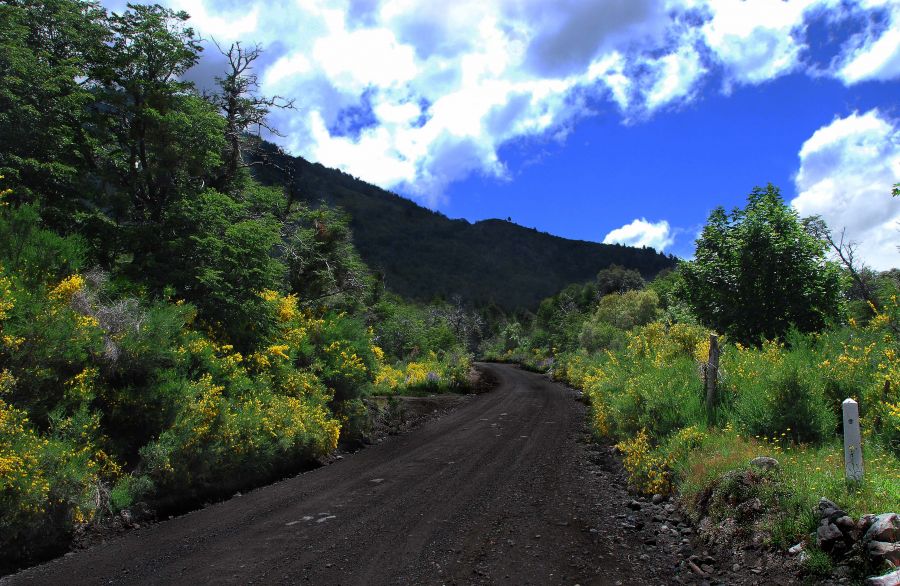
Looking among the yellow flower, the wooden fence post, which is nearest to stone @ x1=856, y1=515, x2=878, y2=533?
the wooden fence post

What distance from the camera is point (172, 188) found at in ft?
43.2

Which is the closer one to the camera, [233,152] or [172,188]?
[172,188]

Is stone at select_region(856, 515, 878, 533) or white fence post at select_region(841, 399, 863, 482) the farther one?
white fence post at select_region(841, 399, 863, 482)

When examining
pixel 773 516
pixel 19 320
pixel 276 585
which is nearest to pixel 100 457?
pixel 19 320

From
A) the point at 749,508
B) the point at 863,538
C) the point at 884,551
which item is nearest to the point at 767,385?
the point at 749,508

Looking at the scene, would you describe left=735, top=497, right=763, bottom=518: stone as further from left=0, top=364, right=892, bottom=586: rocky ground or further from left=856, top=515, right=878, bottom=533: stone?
left=856, top=515, right=878, bottom=533: stone

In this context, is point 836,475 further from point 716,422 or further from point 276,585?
point 276,585

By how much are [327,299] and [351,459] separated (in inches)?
410

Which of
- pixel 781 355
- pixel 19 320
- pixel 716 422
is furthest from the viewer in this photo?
pixel 781 355

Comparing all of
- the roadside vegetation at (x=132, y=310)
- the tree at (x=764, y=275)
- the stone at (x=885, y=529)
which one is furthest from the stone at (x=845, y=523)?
the roadside vegetation at (x=132, y=310)

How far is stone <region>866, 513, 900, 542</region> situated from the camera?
447 cm

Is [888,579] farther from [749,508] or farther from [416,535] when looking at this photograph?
[416,535]

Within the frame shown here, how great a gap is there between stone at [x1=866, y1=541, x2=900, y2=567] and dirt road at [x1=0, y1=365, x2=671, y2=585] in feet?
6.52

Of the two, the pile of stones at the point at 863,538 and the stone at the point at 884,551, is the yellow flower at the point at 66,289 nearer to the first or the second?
the pile of stones at the point at 863,538
